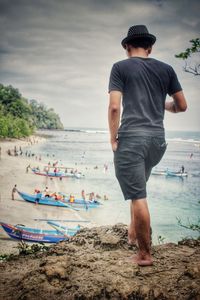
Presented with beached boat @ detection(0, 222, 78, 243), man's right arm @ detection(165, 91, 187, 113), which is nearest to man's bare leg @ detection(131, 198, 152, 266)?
man's right arm @ detection(165, 91, 187, 113)

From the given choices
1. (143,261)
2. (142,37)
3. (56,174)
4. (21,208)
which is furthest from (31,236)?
(56,174)

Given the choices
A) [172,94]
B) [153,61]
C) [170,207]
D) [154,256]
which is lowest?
[170,207]

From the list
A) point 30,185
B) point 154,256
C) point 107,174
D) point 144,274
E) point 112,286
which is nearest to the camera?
point 112,286

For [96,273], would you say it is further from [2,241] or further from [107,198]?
[107,198]

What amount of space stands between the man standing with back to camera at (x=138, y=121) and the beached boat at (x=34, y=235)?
35.5ft

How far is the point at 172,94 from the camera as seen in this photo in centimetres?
257

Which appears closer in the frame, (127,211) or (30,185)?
(127,211)

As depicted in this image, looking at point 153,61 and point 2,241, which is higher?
point 153,61

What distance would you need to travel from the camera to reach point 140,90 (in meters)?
2.38

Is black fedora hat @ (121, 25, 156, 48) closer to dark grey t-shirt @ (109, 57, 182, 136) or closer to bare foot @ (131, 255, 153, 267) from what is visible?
dark grey t-shirt @ (109, 57, 182, 136)

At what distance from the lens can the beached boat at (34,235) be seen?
498 inches

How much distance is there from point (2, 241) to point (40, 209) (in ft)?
22.6

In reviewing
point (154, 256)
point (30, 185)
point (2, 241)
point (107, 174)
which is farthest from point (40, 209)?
point (107, 174)

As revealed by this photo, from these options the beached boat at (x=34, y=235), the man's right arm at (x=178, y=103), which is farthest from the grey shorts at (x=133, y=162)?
the beached boat at (x=34, y=235)
